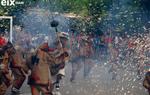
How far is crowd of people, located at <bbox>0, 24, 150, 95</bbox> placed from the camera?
10.4 metres

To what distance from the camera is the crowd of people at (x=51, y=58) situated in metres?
10.4

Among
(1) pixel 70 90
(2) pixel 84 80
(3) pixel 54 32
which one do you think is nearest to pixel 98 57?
(2) pixel 84 80

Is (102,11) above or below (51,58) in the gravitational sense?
below

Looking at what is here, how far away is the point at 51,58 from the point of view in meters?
10.7

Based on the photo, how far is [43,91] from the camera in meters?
10.4

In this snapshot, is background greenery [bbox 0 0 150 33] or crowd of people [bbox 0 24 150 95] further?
background greenery [bbox 0 0 150 33]

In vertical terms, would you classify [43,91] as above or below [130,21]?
above

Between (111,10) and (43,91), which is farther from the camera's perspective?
(111,10)

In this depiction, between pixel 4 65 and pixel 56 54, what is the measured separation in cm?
150

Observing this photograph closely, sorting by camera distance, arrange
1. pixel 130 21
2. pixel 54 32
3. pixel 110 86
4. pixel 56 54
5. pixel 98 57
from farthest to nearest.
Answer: pixel 98 57 → pixel 130 21 → pixel 110 86 → pixel 54 32 → pixel 56 54

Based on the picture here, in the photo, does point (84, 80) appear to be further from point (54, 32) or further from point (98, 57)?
point (98, 57)

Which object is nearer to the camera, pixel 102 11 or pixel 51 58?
pixel 51 58

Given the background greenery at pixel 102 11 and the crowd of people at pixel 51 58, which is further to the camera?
the background greenery at pixel 102 11

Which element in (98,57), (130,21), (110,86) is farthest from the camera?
(98,57)
